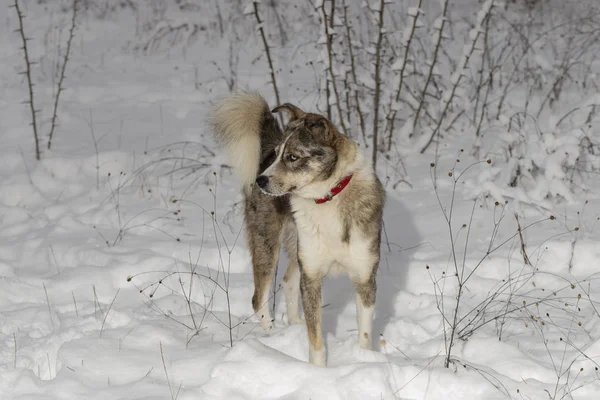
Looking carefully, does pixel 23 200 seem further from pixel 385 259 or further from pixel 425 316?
pixel 425 316

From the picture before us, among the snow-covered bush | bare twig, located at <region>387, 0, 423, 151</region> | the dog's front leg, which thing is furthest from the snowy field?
bare twig, located at <region>387, 0, 423, 151</region>

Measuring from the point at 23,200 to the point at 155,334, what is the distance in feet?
10.4

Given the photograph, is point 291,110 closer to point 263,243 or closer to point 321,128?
point 321,128

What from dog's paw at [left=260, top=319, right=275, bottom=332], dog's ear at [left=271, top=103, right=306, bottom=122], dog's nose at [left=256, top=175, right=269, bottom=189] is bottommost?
dog's paw at [left=260, top=319, right=275, bottom=332]

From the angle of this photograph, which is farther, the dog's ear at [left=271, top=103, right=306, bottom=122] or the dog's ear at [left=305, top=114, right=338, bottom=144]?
the dog's ear at [left=271, top=103, right=306, bottom=122]

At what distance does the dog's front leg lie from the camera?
3822 millimetres

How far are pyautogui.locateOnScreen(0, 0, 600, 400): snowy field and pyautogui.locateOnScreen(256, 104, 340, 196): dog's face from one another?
801 mm

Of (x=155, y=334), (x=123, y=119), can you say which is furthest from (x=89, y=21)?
(x=155, y=334)

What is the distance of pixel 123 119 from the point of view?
841 cm

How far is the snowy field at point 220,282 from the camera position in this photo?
3496 millimetres

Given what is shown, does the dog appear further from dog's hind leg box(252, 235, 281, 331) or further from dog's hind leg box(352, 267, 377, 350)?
dog's hind leg box(252, 235, 281, 331)

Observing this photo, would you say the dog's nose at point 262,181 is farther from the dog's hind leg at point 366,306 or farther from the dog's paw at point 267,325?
the dog's paw at point 267,325

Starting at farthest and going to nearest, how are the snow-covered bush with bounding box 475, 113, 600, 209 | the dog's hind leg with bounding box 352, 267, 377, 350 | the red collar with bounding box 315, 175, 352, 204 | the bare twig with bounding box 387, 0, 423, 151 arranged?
1. the bare twig with bounding box 387, 0, 423, 151
2. the snow-covered bush with bounding box 475, 113, 600, 209
3. the dog's hind leg with bounding box 352, 267, 377, 350
4. the red collar with bounding box 315, 175, 352, 204

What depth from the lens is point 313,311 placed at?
3855 millimetres
